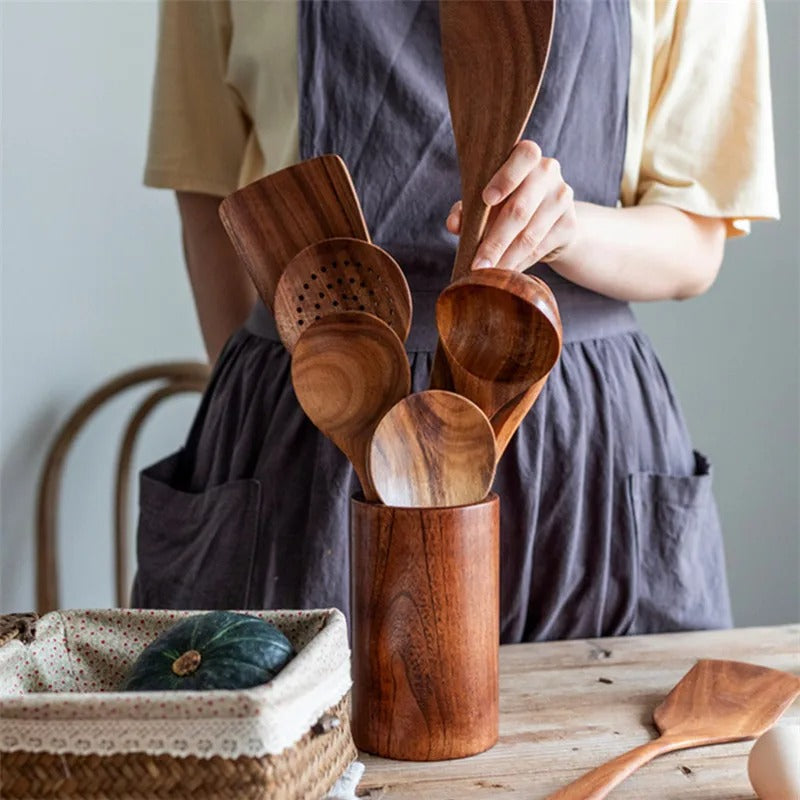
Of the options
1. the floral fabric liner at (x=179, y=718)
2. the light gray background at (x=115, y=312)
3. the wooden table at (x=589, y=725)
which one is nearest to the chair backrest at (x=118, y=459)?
the light gray background at (x=115, y=312)

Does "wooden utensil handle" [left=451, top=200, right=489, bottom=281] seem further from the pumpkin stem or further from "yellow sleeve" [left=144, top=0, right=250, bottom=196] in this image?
"yellow sleeve" [left=144, top=0, right=250, bottom=196]

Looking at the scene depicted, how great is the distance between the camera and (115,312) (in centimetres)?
164

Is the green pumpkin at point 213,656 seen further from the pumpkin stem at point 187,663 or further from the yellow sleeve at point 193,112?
the yellow sleeve at point 193,112

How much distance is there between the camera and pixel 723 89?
97 centimetres

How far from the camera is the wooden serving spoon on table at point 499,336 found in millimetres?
582

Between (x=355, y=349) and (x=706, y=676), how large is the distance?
30 centimetres

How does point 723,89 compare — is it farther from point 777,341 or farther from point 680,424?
point 777,341

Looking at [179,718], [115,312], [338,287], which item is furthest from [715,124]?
[115,312]

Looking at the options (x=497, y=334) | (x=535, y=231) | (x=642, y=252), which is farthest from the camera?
(x=642, y=252)

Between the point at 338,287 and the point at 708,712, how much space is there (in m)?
0.32

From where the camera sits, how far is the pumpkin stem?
54cm

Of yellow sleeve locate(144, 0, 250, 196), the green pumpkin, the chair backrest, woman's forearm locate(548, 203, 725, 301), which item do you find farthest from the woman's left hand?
the chair backrest

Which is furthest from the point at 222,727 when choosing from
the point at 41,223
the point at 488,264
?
the point at 41,223

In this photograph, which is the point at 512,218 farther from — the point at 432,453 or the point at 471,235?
the point at 432,453
